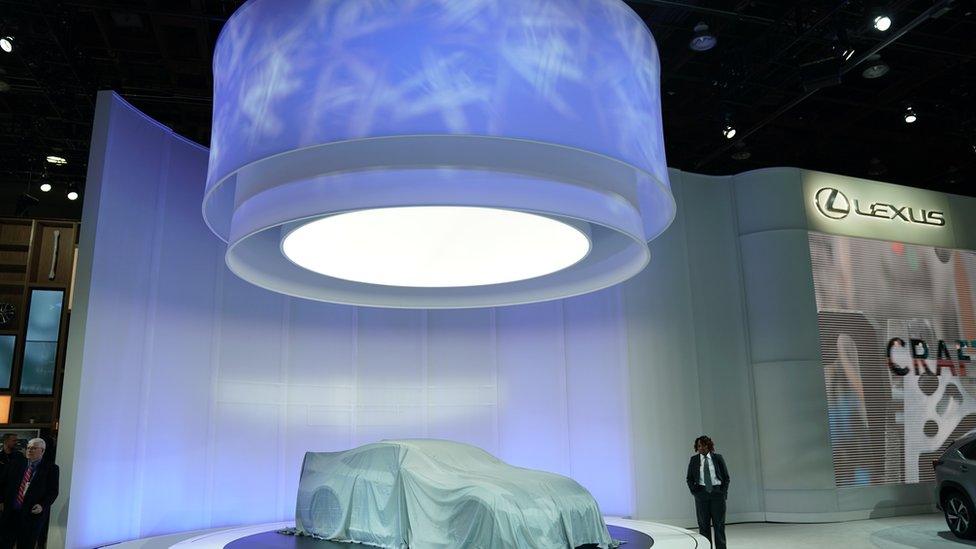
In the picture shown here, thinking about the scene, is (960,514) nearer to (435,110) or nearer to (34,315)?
(435,110)

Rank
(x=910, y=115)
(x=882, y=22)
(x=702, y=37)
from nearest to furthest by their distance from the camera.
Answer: (x=882, y=22) < (x=702, y=37) < (x=910, y=115)

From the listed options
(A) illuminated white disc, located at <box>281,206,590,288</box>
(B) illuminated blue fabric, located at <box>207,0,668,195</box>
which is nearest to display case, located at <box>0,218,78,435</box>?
(A) illuminated white disc, located at <box>281,206,590,288</box>

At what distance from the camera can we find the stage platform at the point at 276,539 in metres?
7.01

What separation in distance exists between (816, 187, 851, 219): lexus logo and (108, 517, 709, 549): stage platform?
5781 millimetres

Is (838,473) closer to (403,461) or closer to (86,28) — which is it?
(403,461)

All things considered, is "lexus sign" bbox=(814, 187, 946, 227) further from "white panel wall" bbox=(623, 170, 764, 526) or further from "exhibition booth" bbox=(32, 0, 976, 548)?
"white panel wall" bbox=(623, 170, 764, 526)

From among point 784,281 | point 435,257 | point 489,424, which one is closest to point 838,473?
point 784,281

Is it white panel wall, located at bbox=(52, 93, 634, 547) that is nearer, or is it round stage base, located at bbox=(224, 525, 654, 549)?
round stage base, located at bbox=(224, 525, 654, 549)

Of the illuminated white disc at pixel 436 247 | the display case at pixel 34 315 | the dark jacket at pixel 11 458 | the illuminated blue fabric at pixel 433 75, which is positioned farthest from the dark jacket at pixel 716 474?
the display case at pixel 34 315

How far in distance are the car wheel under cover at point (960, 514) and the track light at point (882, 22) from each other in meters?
5.61

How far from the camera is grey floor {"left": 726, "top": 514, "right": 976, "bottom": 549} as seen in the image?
27.1 ft

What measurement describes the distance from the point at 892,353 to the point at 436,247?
8.63 meters

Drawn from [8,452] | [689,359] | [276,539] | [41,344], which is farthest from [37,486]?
[689,359]

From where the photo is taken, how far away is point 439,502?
240 inches
